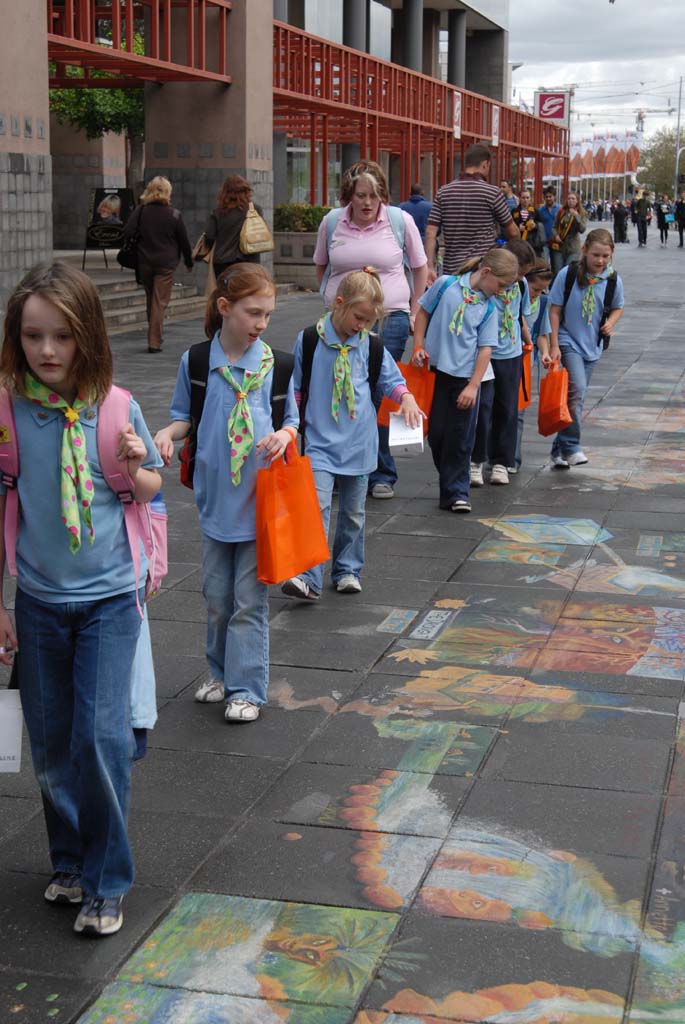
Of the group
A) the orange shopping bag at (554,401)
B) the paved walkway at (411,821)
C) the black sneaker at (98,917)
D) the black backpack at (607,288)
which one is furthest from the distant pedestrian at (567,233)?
the black sneaker at (98,917)

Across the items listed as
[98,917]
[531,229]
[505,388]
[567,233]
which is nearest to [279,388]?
[98,917]

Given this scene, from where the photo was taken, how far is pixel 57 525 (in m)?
3.44

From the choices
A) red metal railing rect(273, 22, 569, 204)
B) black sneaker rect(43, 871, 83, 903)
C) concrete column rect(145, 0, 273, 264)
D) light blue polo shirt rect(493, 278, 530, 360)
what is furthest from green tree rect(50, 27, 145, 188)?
black sneaker rect(43, 871, 83, 903)

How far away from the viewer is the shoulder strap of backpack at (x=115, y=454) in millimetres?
3396

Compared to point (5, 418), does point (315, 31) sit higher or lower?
higher

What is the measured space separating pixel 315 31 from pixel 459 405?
28.7 m

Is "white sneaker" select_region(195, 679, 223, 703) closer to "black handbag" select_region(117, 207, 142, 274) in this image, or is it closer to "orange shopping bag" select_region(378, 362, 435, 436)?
"orange shopping bag" select_region(378, 362, 435, 436)

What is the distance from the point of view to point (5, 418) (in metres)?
3.39

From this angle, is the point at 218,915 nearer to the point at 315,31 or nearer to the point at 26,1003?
the point at 26,1003

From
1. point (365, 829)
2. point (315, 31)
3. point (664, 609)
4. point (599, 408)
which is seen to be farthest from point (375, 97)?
→ point (365, 829)

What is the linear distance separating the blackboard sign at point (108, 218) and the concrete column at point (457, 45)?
23.9m

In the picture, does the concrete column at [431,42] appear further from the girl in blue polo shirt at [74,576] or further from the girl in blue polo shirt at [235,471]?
the girl in blue polo shirt at [74,576]

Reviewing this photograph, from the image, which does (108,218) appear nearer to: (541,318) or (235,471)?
(541,318)

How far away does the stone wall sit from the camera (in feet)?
46.9
